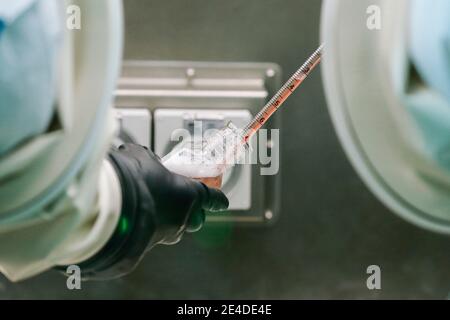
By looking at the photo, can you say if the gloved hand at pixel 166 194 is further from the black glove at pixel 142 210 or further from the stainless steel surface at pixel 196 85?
the stainless steel surface at pixel 196 85

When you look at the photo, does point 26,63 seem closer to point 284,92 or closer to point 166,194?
point 166,194

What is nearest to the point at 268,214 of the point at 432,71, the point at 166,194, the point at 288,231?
the point at 288,231

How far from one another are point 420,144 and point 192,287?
2.17 feet

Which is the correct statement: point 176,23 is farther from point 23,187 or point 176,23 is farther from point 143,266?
point 23,187

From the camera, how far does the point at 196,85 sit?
0.92 m

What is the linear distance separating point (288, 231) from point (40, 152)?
0.67m

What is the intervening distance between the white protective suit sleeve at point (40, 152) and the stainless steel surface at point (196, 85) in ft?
1.55

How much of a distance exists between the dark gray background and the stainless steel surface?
0.02 meters

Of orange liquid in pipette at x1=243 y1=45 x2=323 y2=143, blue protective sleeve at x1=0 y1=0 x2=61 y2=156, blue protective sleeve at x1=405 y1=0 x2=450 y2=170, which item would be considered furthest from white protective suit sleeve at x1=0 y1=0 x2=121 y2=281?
orange liquid in pipette at x1=243 y1=45 x2=323 y2=143

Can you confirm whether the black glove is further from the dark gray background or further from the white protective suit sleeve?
the dark gray background

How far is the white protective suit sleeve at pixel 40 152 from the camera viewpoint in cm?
31

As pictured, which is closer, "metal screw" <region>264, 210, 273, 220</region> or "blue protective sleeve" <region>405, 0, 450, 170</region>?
"blue protective sleeve" <region>405, 0, 450, 170</region>

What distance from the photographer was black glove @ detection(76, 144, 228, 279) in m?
0.46
